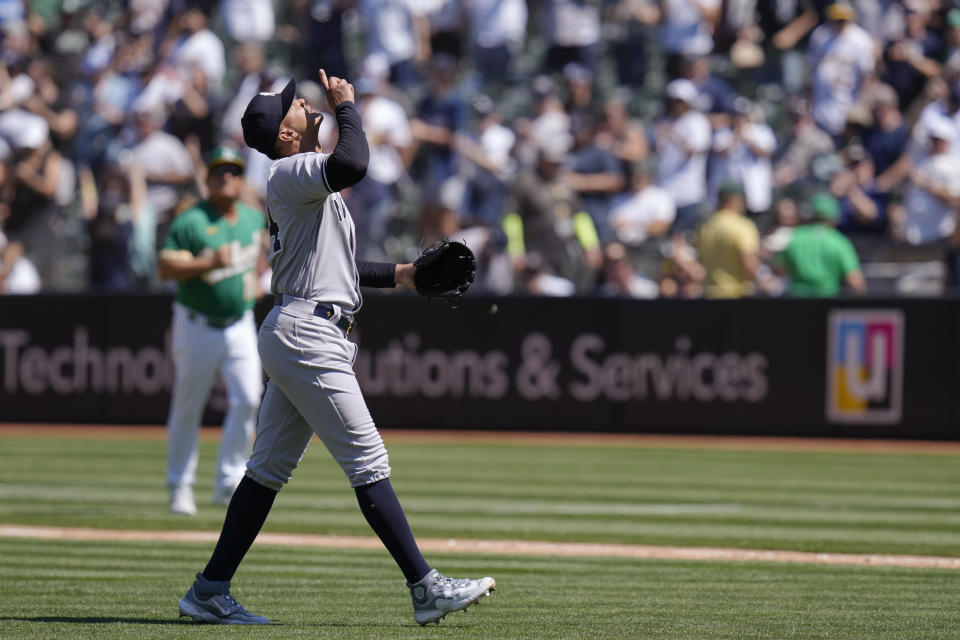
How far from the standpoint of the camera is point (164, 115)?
19812 millimetres

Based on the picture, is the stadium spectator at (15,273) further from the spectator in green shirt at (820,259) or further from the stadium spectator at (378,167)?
the spectator in green shirt at (820,259)

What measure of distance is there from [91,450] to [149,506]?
4.51m

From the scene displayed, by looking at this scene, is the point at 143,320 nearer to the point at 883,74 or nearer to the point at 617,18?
the point at 617,18

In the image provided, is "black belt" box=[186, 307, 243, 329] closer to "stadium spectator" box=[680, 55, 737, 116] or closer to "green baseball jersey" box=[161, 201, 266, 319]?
"green baseball jersey" box=[161, 201, 266, 319]

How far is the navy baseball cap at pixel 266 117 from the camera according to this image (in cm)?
621

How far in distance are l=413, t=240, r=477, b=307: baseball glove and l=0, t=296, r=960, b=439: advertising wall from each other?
9.93m

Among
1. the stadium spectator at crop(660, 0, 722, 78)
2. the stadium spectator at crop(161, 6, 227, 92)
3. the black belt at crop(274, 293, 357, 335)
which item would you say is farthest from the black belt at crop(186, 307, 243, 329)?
the stadium spectator at crop(660, 0, 722, 78)

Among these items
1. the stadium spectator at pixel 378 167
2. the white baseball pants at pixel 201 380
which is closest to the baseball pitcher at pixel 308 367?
the white baseball pants at pixel 201 380

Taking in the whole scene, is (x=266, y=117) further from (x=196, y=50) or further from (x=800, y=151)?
(x=196, y=50)

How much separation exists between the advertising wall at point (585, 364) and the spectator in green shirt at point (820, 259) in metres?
0.27

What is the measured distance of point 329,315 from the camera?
618 cm

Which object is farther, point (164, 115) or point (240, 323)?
point (164, 115)

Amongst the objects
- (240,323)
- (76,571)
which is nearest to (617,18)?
(240,323)

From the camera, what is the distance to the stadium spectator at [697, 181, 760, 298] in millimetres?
16531
